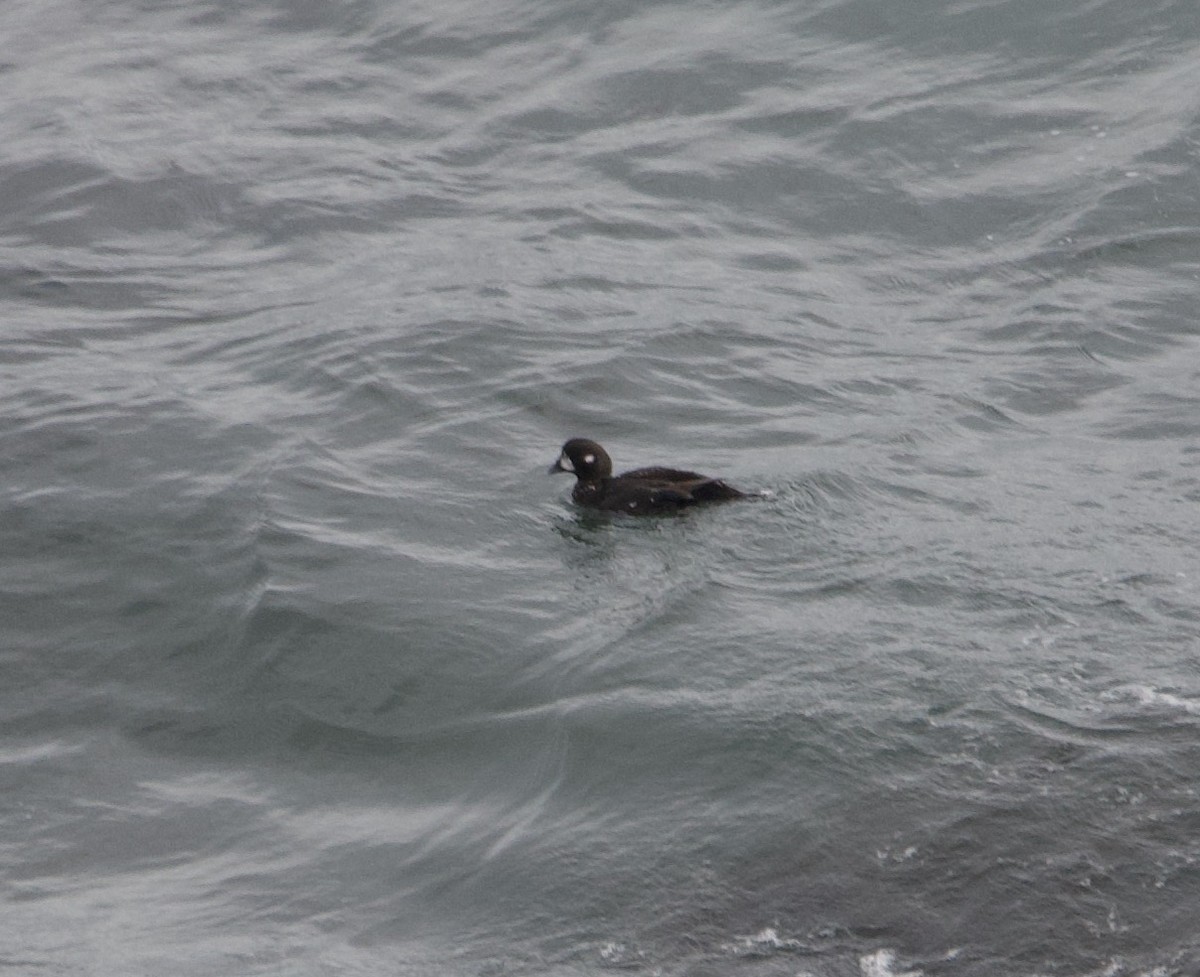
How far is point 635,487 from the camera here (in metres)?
10.5

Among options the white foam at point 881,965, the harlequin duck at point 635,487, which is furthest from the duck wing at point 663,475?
the white foam at point 881,965

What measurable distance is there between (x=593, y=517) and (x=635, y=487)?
0.27 metres

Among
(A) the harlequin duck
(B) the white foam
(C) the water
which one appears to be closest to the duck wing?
(A) the harlequin duck

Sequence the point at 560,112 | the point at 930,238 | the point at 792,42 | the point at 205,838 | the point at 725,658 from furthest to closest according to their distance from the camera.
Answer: the point at 792,42
the point at 560,112
the point at 930,238
the point at 725,658
the point at 205,838

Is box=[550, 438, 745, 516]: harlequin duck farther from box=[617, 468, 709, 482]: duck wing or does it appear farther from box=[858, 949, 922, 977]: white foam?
box=[858, 949, 922, 977]: white foam

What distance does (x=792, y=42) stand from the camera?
18.9m

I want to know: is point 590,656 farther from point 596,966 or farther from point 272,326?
point 272,326

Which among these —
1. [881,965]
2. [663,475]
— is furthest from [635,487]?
[881,965]

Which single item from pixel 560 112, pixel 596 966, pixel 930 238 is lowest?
pixel 596 966

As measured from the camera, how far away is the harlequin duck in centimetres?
1032

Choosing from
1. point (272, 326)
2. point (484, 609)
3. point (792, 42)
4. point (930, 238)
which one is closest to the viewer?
point (484, 609)

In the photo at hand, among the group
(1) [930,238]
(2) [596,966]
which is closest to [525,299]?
(1) [930,238]

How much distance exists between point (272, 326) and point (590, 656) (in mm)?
5959

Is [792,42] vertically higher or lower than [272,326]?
higher
